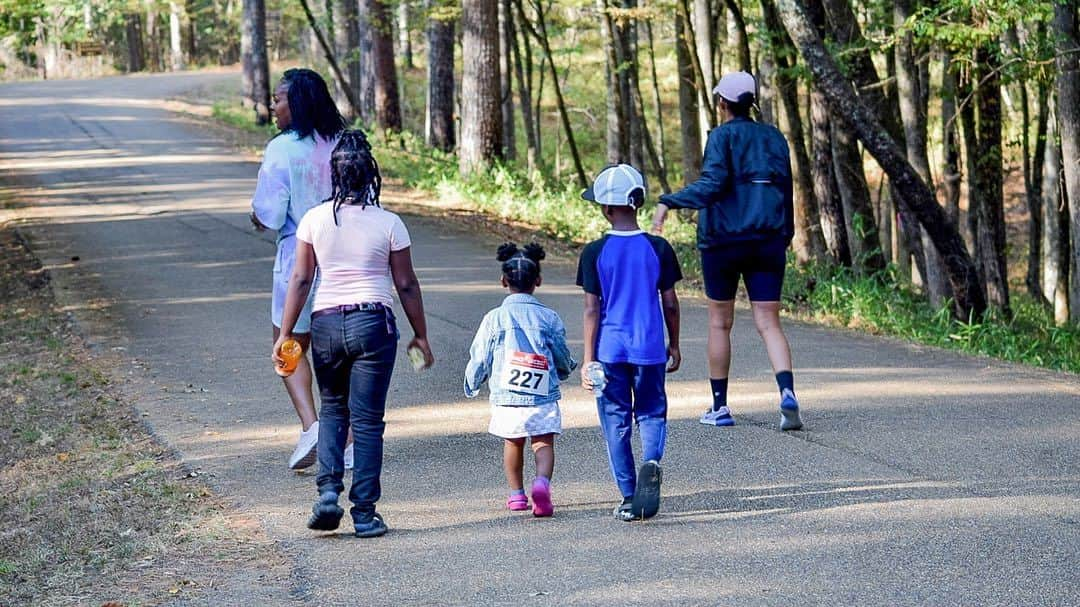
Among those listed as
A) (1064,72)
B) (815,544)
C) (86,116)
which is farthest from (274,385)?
(86,116)

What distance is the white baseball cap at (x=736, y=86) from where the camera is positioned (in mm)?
7730

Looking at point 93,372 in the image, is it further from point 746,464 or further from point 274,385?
point 746,464

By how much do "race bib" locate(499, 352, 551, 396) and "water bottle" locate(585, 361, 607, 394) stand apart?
205mm

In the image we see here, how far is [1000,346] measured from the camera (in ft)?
42.4

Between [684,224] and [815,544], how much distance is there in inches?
577

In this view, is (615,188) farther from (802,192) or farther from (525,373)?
(802,192)

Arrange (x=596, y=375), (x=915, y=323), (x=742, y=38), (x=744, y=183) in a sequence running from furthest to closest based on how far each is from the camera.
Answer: (x=742, y=38), (x=915, y=323), (x=744, y=183), (x=596, y=375)

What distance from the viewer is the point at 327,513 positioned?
615 cm

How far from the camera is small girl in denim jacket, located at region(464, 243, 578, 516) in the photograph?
6.23 meters

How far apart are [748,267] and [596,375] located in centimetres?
219

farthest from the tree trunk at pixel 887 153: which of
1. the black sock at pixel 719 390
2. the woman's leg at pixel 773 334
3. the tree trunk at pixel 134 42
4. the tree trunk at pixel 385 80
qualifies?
the tree trunk at pixel 134 42

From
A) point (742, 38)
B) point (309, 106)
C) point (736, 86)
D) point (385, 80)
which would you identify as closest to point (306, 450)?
point (309, 106)

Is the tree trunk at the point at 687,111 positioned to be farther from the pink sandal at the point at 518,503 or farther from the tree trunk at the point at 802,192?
the pink sandal at the point at 518,503

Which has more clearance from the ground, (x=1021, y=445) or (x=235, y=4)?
(x=235, y=4)
